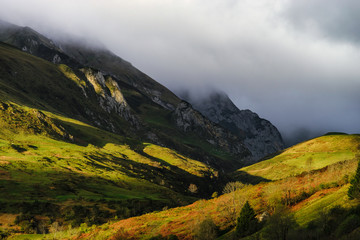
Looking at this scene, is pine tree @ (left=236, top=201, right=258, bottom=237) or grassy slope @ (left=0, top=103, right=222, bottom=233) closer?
pine tree @ (left=236, top=201, right=258, bottom=237)

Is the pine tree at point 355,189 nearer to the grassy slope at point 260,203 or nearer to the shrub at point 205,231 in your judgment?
the grassy slope at point 260,203

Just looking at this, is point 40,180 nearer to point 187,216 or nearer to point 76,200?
point 76,200

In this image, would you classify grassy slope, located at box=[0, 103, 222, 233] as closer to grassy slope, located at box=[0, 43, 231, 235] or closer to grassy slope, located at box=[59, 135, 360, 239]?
grassy slope, located at box=[0, 43, 231, 235]

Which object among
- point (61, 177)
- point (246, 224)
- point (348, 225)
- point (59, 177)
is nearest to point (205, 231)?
point (246, 224)

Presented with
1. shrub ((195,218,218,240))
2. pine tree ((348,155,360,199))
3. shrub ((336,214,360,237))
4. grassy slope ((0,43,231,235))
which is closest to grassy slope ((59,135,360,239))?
shrub ((195,218,218,240))

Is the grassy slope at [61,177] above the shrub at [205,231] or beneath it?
beneath

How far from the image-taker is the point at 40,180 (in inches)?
4734

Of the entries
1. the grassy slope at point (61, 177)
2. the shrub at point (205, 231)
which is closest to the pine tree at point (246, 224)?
the shrub at point (205, 231)

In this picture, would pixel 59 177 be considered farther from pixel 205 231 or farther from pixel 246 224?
pixel 246 224

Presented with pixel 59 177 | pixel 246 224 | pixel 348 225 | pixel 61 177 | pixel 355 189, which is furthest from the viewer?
pixel 61 177

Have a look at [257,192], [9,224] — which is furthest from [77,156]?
[257,192]

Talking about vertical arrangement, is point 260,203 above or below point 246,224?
above

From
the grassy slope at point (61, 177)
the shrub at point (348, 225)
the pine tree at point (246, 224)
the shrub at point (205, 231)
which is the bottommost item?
the grassy slope at point (61, 177)

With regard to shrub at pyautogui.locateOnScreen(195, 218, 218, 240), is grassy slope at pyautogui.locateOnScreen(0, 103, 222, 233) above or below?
below
